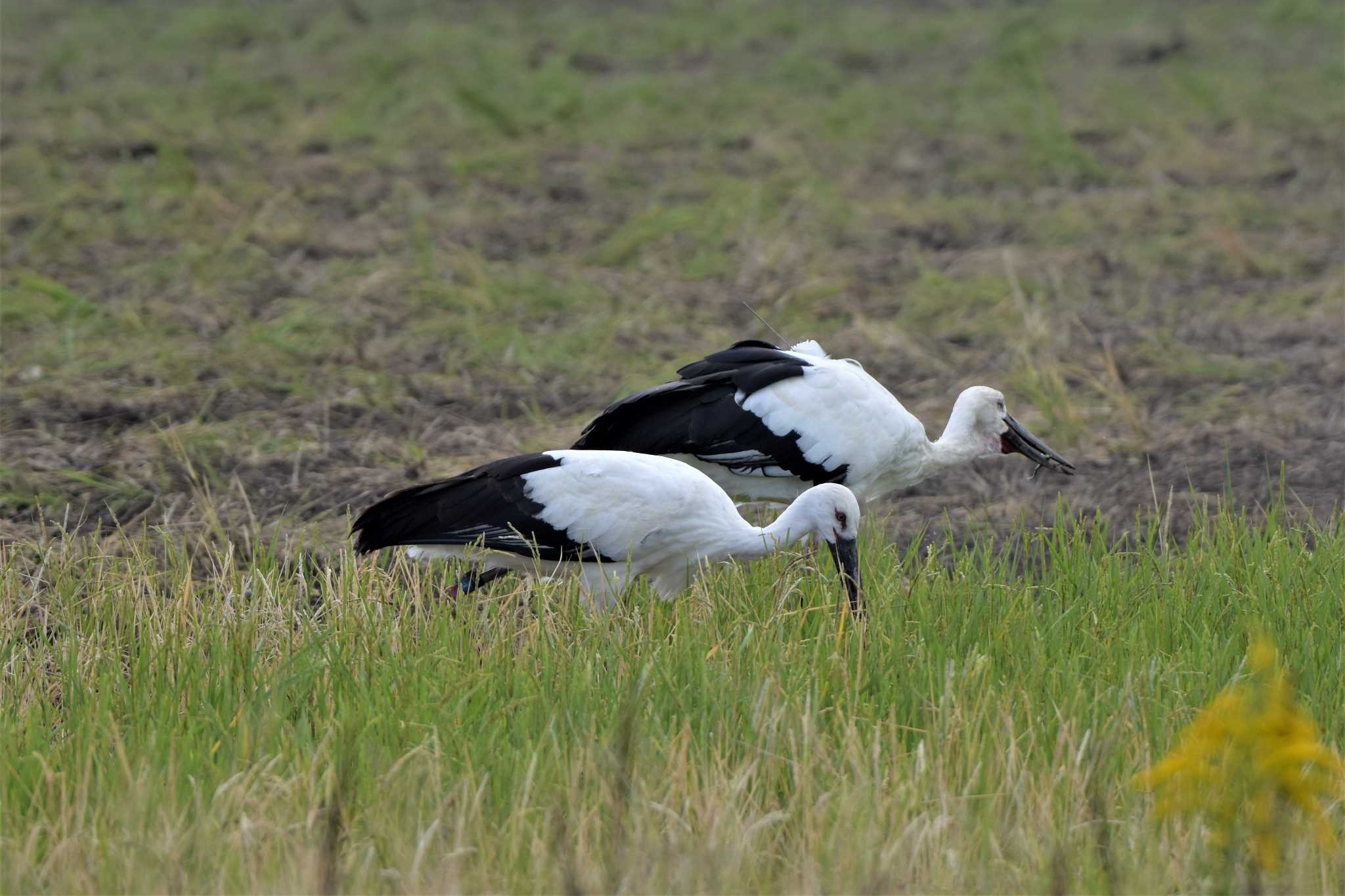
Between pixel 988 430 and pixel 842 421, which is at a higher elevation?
pixel 842 421

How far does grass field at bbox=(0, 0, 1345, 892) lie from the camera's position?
3738 mm

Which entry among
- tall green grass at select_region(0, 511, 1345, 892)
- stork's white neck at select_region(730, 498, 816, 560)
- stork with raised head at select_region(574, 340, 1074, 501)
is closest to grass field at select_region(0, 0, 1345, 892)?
tall green grass at select_region(0, 511, 1345, 892)

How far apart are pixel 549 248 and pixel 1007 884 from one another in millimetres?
7868

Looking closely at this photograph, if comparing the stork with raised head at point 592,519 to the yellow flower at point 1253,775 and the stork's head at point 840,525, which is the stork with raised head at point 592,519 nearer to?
the stork's head at point 840,525

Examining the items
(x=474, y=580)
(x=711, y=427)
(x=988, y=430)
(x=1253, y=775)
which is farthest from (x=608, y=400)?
(x=1253, y=775)

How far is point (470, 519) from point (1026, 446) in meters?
2.24

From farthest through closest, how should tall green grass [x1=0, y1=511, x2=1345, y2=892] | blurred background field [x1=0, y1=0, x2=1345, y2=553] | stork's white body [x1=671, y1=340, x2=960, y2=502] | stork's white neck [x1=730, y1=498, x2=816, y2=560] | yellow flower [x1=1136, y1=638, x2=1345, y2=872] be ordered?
blurred background field [x1=0, y1=0, x2=1345, y2=553]
stork's white body [x1=671, y1=340, x2=960, y2=502]
stork's white neck [x1=730, y1=498, x2=816, y2=560]
tall green grass [x1=0, y1=511, x2=1345, y2=892]
yellow flower [x1=1136, y1=638, x2=1345, y2=872]

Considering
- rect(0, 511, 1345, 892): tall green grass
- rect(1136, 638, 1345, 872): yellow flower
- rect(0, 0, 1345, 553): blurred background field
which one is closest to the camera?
rect(1136, 638, 1345, 872): yellow flower

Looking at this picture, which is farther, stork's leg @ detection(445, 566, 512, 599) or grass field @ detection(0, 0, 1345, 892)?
stork's leg @ detection(445, 566, 512, 599)

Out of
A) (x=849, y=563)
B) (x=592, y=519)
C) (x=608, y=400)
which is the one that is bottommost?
(x=608, y=400)

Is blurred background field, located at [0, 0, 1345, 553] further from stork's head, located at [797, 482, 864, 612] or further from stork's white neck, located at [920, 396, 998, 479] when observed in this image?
stork's head, located at [797, 482, 864, 612]

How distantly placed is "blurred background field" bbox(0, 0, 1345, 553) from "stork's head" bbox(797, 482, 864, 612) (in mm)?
1171

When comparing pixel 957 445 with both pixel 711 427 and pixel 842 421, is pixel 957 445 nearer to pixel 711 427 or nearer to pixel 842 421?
pixel 842 421

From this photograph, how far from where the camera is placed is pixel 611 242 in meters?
10.9
